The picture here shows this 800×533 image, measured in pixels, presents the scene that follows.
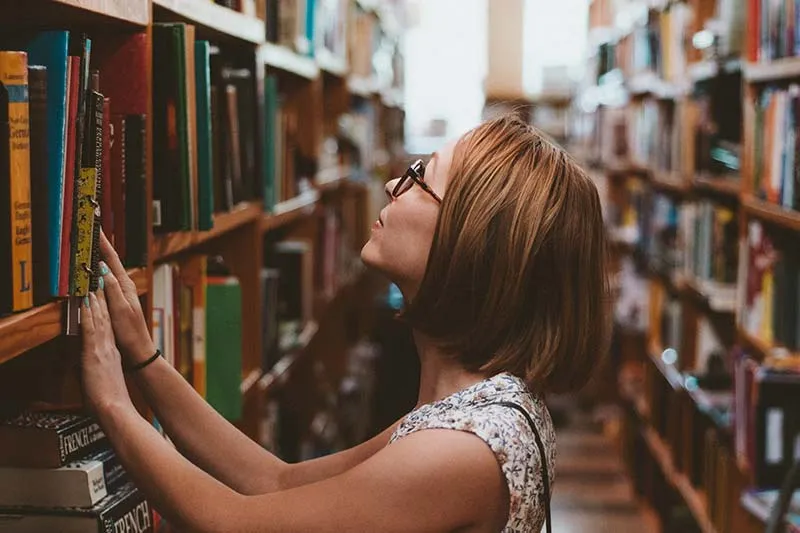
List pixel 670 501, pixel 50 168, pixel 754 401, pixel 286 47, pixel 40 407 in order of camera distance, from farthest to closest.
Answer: pixel 670 501 < pixel 286 47 < pixel 754 401 < pixel 40 407 < pixel 50 168

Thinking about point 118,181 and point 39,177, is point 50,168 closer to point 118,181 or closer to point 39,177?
point 39,177

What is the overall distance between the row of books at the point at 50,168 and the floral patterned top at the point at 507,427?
43 centimetres

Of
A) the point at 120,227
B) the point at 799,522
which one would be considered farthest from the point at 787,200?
the point at 120,227

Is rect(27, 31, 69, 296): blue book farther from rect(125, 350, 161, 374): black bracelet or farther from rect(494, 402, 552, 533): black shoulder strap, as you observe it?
rect(494, 402, 552, 533): black shoulder strap

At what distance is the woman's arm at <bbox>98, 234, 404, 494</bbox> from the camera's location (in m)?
1.36

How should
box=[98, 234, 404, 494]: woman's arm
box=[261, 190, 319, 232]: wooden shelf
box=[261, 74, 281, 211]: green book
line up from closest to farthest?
box=[98, 234, 404, 494]: woman's arm < box=[261, 74, 281, 211]: green book < box=[261, 190, 319, 232]: wooden shelf

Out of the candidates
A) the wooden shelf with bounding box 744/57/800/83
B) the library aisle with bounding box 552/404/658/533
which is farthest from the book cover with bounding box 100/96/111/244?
the library aisle with bounding box 552/404/658/533

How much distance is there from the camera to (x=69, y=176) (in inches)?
45.5

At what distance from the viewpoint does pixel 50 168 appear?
113 centimetres

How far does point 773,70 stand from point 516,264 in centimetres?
175

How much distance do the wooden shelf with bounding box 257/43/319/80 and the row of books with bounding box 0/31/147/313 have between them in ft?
3.73

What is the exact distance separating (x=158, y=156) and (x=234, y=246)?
75 cm

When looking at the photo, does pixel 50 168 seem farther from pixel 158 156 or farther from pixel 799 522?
pixel 799 522

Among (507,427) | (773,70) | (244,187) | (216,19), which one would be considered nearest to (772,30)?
(773,70)
